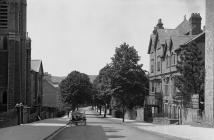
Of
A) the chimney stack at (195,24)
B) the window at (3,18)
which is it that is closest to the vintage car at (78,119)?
the window at (3,18)

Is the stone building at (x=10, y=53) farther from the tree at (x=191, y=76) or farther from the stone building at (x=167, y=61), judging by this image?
the tree at (x=191, y=76)

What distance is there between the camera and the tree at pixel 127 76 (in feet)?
204

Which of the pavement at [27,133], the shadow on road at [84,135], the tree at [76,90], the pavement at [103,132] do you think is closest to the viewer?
the pavement at [27,133]

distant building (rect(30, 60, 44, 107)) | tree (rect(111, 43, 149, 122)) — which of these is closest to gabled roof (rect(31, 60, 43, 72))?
distant building (rect(30, 60, 44, 107))

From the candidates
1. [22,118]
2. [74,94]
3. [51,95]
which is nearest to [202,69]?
[22,118]

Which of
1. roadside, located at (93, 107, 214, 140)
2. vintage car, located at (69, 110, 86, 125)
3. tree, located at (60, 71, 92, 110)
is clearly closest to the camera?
roadside, located at (93, 107, 214, 140)

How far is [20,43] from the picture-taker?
194 feet

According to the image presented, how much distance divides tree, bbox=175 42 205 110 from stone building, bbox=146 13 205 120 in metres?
3.34

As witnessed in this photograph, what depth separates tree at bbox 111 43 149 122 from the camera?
2443 inches

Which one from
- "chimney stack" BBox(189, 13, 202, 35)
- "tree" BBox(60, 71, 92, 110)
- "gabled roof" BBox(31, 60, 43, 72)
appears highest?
"chimney stack" BBox(189, 13, 202, 35)

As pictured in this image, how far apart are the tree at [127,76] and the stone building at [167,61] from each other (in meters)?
2.32

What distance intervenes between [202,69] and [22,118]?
2020cm

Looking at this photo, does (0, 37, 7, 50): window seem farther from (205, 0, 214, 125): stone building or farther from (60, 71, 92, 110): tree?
(60, 71, 92, 110): tree

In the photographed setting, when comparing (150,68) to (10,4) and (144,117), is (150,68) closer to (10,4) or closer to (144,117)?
(144,117)
